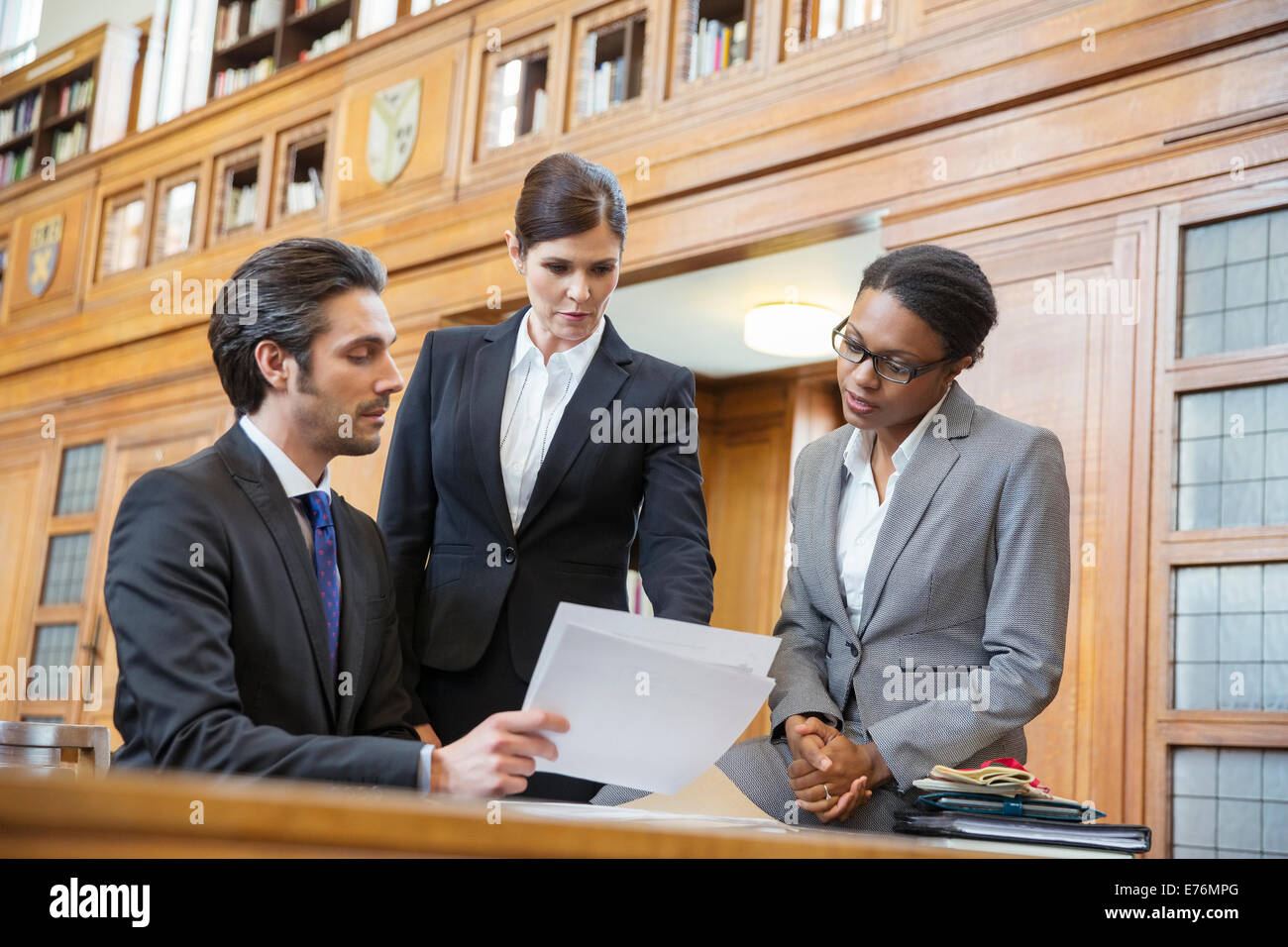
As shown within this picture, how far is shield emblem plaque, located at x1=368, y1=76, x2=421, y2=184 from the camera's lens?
6922mm

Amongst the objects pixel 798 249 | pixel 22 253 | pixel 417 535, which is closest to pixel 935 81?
pixel 798 249

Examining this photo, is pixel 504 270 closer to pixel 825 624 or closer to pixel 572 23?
pixel 572 23

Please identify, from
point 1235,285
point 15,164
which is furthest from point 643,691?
point 15,164

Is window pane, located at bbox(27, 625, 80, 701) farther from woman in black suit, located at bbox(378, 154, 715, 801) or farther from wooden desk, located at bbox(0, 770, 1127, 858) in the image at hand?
wooden desk, located at bbox(0, 770, 1127, 858)

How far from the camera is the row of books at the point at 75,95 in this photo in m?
9.16

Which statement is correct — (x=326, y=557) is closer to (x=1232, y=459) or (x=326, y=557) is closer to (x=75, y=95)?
(x=1232, y=459)

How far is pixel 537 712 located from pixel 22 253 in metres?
9.10

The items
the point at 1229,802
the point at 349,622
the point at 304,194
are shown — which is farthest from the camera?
the point at 304,194

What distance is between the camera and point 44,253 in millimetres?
9203

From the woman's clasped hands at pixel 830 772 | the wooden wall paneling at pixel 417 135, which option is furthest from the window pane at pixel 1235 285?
the wooden wall paneling at pixel 417 135

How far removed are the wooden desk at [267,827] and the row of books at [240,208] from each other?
7.46 m

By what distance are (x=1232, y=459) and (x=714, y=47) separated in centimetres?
295

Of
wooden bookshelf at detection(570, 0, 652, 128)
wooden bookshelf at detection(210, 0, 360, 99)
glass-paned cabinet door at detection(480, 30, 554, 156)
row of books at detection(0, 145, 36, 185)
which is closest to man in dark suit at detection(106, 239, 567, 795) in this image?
wooden bookshelf at detection(570, 0, 652, 128)

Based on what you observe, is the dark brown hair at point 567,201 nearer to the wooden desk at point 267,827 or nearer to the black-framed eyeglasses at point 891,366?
the black-framed eyeglasses at point 891,366
